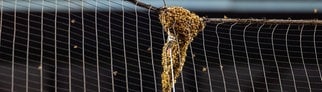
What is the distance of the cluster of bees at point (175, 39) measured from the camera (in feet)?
8.49

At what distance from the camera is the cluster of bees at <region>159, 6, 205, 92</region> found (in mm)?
2588

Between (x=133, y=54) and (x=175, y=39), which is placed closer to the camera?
(x=175, y=39)

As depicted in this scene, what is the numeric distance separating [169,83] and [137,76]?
1.52 m

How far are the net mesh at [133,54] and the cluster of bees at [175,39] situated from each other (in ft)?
3.35

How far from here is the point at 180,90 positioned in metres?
4.18

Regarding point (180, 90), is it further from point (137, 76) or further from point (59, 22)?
point (59, 22)

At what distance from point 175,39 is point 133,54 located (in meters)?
1.48

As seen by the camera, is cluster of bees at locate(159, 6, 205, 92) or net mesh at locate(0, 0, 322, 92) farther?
net mesh at locate(0, 0, 322, 92)

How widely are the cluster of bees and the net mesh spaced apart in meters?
1.02

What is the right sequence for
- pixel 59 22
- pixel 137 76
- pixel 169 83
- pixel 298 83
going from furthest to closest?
pixel 298 83 → pixel 137 76 → pixel 59 22 → pixel 169 83

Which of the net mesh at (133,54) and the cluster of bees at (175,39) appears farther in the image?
the net mesh at (133,54)

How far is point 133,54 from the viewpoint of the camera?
4117mm

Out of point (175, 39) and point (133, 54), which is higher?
point (175, 39)

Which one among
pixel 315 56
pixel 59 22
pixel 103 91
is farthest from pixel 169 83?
pixel 315 56
